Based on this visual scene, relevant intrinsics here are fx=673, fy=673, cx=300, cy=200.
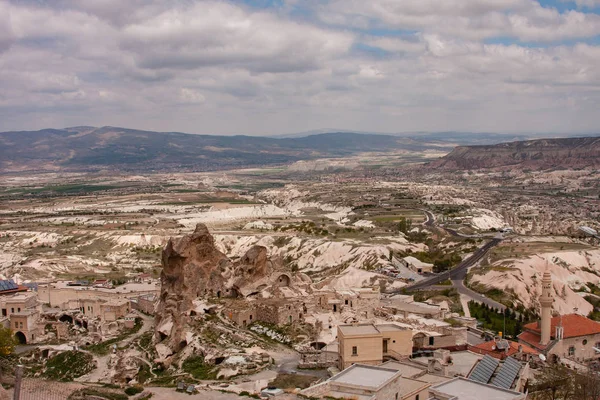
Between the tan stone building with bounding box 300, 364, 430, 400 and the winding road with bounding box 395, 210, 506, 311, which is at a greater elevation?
the tan stone building with bounding box 300, 364, 430, 400

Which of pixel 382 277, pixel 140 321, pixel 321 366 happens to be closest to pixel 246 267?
pixel 140 321

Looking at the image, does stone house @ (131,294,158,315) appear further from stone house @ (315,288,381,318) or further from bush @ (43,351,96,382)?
stone house @ (315,288,381,318)

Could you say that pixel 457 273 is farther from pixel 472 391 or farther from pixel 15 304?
pixel 472 391

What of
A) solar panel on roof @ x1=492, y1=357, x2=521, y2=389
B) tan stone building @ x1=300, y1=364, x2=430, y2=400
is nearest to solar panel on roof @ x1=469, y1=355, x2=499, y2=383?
solar panel on roof @ x1=492, y1=357, x2=521, y2=389

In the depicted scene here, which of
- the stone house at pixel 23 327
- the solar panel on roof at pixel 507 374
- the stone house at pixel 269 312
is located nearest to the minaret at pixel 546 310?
the solar panel on roof at pixel 507 374

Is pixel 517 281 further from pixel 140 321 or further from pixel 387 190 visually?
pixel 387 190

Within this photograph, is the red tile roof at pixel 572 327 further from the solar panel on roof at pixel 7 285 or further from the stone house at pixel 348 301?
the solar panel on roof at pixel 7 285
